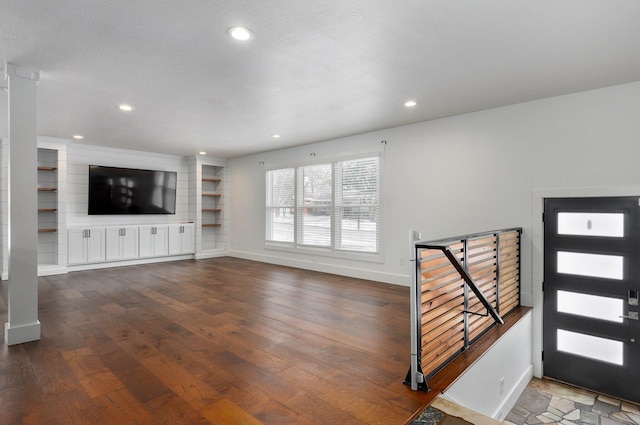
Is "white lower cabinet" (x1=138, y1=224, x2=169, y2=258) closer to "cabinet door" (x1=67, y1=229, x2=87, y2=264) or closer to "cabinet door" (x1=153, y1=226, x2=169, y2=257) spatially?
"cabinet door" (x1=153, y1=226, x2=169, y2=257)

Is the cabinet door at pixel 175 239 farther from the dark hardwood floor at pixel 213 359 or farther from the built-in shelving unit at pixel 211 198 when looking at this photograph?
the dark hardwood floor at pixel 213 359

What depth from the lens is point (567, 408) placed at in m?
3.31

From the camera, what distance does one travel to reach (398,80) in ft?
11.4

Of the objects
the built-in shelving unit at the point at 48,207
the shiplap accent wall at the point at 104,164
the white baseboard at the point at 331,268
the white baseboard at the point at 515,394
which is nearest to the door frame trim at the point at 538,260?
the white baseboard at the point at 515,394

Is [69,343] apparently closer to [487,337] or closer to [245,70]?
[245,70]

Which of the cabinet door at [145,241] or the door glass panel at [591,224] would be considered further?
the cabinet door at [145,241]

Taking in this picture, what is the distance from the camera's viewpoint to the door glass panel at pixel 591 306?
3553mm

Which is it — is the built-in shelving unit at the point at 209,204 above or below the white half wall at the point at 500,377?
above

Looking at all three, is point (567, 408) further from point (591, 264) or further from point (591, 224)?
point (591, 224)

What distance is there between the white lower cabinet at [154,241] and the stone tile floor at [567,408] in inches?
285

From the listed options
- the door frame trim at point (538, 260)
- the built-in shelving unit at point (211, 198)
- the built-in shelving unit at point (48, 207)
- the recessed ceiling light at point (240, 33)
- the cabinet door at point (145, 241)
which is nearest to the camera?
the recessed ceiling light at point (240, 33)

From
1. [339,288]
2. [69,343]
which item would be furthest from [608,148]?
[69,343]

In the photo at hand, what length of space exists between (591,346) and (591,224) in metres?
1.33

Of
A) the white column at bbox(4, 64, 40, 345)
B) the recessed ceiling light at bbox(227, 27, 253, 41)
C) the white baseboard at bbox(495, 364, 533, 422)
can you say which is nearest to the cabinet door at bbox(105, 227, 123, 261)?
the white column at bbox(4, 64, 40, 345)
